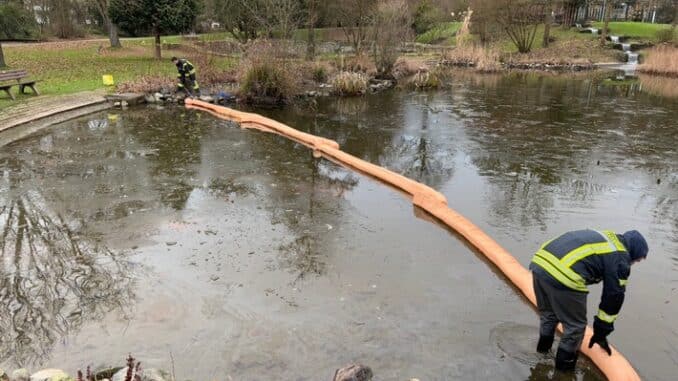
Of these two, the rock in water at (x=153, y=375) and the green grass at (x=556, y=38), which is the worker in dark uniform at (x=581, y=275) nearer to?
the rock in water at (x=153, y=375)

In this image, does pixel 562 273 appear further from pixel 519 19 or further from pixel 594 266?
pixel 519 19

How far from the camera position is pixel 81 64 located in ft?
66.5

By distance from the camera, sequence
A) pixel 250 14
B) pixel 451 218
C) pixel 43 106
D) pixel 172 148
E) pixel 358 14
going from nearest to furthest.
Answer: pixel 451 218 → pixel 172 148 → pixel 43 106 → pixel 250 14 → pixel 358 14

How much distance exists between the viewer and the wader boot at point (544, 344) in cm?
416

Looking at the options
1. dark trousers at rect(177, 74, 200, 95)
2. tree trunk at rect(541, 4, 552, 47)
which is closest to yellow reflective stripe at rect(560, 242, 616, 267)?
dark trousers at rect(177, 74, 200, 95)

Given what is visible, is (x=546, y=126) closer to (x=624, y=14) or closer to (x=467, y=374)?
(x=467, y=374)

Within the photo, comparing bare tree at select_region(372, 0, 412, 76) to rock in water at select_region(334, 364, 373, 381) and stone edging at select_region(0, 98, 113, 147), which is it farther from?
rock in water at select_region(334, 364, 373, 381)

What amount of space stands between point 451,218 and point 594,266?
10.6 ft

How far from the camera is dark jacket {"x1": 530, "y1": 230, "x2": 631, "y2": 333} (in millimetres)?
3438

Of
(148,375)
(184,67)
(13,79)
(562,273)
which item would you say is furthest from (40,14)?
(562,273)

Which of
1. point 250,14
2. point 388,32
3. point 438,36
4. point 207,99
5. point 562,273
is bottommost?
point 562,273

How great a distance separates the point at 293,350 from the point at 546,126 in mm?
10911

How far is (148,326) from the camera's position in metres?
4.59

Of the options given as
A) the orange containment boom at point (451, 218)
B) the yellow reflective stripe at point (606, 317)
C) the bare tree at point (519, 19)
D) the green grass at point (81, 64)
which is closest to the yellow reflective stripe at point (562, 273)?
the yellow reflective stripe at point (606, 317)
